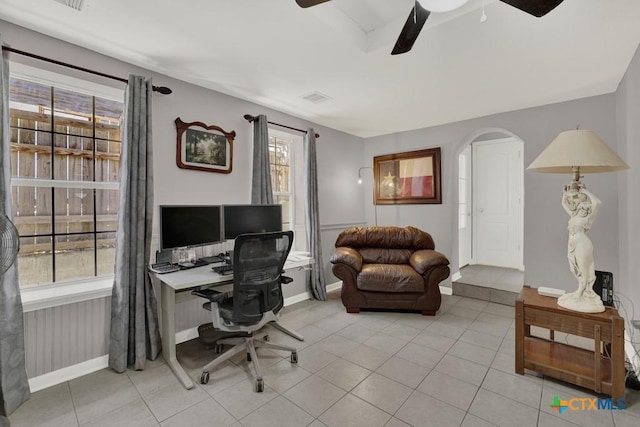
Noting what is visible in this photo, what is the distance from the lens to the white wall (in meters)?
3.02

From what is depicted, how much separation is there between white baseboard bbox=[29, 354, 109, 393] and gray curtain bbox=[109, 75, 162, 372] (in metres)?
0.11

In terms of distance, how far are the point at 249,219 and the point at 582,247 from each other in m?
2.65

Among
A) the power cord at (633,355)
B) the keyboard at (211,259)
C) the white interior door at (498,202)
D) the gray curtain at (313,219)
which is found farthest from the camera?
the white interior door at (498,202)

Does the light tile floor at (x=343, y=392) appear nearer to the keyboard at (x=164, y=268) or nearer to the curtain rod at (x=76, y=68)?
the keyboard at (x=164, y=268)

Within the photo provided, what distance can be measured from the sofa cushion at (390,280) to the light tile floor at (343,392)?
605mm

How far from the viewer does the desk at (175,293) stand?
2.08 meters

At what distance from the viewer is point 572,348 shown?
2.21 metres

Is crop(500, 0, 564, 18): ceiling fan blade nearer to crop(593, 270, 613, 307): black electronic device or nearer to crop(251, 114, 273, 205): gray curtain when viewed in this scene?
crop(593, 270, 613, 307): black electronic device

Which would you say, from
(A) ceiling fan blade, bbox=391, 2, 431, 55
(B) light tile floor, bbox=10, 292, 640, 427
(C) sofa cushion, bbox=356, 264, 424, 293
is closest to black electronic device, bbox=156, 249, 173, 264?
(B) light tile floor, bbox=10, 292, 640, 427

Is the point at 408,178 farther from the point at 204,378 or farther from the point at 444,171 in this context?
the point at 204,378

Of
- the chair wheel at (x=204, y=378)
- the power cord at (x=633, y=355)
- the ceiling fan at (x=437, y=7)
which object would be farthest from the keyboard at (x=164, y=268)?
the power cord at (x=633, y=355)

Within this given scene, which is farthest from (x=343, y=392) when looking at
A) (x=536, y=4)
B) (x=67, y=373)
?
(x=536, y=4)

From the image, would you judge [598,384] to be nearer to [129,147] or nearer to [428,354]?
[428,354]

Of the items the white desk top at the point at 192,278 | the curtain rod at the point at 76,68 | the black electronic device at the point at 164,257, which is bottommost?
the white desk top at the point at 192,278
